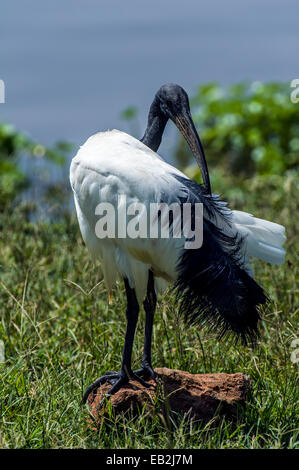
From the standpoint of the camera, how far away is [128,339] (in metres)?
3.97

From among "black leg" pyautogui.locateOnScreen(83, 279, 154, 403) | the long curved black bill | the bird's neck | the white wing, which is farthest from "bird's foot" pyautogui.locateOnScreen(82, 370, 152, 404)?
the bird's neck

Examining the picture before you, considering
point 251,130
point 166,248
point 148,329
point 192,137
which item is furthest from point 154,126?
point 251,130

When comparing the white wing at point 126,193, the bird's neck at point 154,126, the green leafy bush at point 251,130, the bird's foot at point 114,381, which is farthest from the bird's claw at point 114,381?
the green leafy bush at point 251,130

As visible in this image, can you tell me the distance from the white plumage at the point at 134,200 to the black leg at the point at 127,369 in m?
0.12

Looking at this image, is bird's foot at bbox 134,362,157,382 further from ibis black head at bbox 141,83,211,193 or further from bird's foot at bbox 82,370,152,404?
ibis black head at bbox 141,83,211,193

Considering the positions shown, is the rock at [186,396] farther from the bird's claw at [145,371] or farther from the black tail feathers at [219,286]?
the black tail feathers at [219,286]

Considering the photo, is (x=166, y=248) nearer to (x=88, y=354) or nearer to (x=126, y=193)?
(x=126, y=193)

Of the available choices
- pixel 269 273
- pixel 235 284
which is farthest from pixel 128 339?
pixel 269 273

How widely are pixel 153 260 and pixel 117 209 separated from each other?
0.32 m

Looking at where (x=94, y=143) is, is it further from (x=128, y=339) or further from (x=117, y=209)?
(x=128, y=339)

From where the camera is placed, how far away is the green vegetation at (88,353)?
3.58 m

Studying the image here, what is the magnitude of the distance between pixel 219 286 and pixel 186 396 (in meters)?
0.59

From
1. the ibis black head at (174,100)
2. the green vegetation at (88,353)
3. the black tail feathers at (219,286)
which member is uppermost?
the ibis black head at (174,100)

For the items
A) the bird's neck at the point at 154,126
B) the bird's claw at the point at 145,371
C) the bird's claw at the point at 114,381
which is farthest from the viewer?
the bird's neck at the point at 154,126
